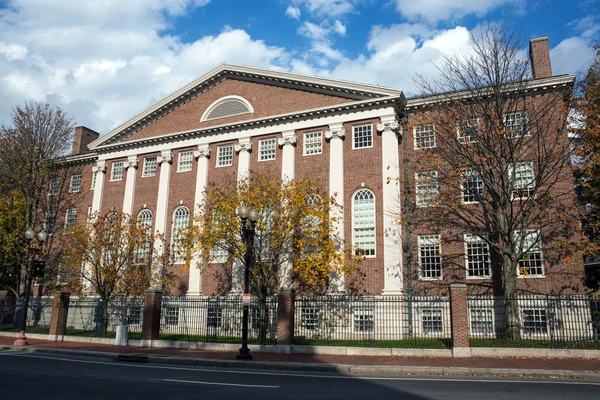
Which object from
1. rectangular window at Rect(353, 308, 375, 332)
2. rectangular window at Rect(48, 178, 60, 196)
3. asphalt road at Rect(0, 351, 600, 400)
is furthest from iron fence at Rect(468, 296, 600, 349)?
rectangular window at Rect(48, 178, 60, 196)

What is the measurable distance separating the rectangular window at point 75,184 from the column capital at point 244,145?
16074mm

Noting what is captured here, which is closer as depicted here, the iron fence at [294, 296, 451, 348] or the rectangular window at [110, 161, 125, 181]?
the iron fence at [294, 296, 451, 348]

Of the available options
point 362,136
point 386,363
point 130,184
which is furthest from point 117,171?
point 386,363

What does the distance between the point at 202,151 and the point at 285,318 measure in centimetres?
1643

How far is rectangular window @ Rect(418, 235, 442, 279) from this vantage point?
25281 mm

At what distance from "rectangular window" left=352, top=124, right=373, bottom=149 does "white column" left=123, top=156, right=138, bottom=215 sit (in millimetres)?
16951

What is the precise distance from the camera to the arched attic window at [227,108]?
3192 centimetres

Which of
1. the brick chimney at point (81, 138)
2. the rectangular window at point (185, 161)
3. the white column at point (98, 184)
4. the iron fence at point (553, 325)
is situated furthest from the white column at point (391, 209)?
the brick chimney at point (81, 138)

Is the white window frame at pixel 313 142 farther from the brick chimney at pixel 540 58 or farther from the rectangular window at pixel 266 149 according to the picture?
the brick chimney at pixel 540 58

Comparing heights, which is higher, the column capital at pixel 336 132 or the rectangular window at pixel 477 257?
the column capital at pixel 336 132

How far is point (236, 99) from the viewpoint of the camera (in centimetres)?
3234

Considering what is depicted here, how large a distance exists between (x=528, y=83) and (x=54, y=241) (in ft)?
116

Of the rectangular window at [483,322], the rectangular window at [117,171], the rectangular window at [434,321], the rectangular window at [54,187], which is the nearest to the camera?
the rectangular window at [483,322]

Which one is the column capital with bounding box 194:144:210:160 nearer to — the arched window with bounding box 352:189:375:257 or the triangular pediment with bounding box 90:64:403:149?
the triangular pediment with bounding box 90:64:403:149
